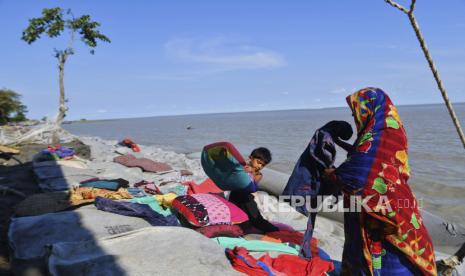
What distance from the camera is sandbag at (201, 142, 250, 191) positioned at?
3.78 metres

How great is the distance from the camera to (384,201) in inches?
84.5

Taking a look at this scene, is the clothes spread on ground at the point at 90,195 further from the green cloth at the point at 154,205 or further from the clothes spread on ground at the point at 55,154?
the clothes spread on ground at the point at 55,154

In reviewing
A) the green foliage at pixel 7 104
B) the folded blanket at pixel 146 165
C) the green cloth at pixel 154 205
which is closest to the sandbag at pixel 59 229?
the green cloth at pixel 154 205

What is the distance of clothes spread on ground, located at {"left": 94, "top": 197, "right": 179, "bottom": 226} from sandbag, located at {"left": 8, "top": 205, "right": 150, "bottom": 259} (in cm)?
12

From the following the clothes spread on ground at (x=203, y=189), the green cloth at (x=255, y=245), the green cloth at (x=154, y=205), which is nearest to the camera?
the green cloth at (x=255, y=245)

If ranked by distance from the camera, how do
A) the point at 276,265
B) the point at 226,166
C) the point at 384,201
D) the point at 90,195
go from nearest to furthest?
the point at 384,201 → the point at 276,265 → the point at 226,166 → the point at 90,195

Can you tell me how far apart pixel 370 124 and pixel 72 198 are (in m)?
3.48

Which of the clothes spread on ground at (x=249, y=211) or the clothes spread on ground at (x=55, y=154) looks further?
the clothes spread on ground at (x=55, y=154)

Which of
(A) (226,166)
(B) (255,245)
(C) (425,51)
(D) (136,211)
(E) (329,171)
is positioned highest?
(C) (425,51)

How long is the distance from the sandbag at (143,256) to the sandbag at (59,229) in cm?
36

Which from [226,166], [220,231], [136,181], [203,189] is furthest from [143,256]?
[136,181]

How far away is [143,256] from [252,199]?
5.35 ft

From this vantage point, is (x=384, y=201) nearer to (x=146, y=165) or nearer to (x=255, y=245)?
(x=255, y=245)

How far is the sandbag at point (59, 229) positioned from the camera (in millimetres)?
2947
